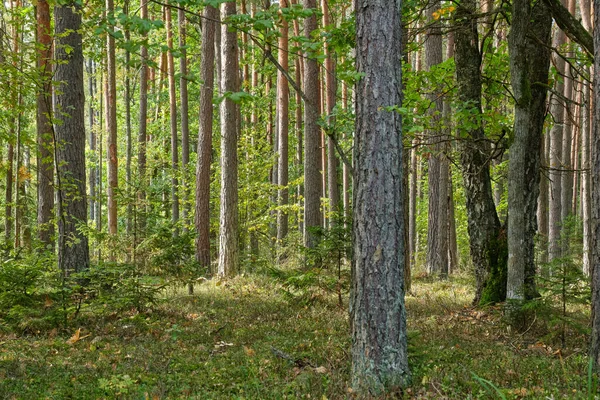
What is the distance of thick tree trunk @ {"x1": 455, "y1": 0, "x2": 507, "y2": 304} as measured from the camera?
29.9ft

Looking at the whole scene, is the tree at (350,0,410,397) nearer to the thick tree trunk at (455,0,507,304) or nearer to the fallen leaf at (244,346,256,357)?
the fallen leaf at (244,346,256,357)

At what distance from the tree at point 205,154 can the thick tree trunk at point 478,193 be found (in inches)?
297

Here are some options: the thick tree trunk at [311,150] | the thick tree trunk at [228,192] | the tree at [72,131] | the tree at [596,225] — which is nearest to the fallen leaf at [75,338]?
the tree at [72,131]

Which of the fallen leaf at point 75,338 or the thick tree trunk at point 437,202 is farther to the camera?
the thick tree trunk at point 437,202

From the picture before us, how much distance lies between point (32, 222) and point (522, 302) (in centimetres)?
1509

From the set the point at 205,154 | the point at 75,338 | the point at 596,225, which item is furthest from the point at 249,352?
the point at 205,154

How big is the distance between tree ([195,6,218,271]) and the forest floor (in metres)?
4.73

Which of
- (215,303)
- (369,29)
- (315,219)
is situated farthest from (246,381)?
(315,219)

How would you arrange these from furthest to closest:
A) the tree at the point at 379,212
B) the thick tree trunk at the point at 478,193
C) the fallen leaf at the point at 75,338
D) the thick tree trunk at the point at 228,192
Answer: the thick tree trunk at the point at 228,192, the thick tree trunk at the point at 478,193, the fallen leaf at the point at 75,338, the tree at the point at 379,212

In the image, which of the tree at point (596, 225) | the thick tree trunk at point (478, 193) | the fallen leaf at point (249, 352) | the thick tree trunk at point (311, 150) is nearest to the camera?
the tree at point (596, 225)

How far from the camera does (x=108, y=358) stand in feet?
21.8

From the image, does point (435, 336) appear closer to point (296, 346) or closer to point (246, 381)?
point (296, 346)

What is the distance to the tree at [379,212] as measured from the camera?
15.6ft

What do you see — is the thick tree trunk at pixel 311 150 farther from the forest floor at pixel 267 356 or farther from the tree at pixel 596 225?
the tree at pixel 596 225
